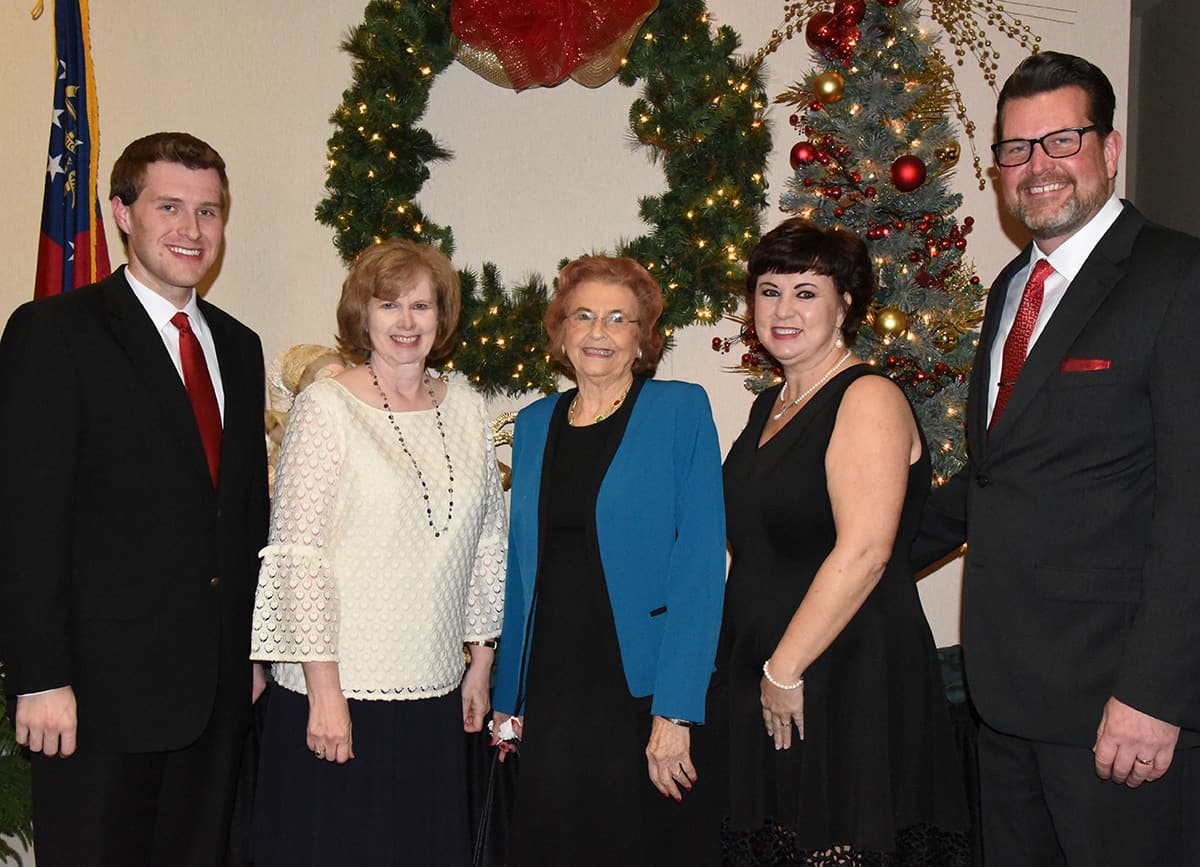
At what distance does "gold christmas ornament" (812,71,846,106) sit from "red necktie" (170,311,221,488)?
2397 millimetres

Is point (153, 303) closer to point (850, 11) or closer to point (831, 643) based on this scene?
point (831, 643)

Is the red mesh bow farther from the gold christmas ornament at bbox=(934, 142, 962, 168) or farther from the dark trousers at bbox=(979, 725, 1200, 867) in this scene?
the dark trousers at bbox=(979, 725, 1200, 867)

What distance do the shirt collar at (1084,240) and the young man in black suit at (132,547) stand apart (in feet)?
5.96

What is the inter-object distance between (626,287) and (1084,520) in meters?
1.12

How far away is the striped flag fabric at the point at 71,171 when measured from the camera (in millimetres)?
3518

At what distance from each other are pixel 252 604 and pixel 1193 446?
1952 millimetres

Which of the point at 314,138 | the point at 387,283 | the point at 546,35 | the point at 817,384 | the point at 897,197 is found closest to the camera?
the point at 387,283

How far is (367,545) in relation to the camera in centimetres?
223

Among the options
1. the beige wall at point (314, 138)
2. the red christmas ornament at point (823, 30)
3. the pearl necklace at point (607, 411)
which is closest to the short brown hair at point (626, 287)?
the pearl necklace at point (607, 411)

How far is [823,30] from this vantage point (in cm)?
375

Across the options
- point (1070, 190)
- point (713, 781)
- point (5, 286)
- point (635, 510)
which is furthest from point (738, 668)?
point (5, 286)

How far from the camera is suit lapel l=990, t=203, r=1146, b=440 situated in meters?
1.99

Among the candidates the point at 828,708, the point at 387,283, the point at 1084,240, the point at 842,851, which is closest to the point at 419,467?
the point at 387,283

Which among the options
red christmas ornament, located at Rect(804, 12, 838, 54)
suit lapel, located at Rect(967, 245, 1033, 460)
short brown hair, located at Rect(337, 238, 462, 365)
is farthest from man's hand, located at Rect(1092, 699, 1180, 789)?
red christmas ornament, located at Rect(804, 12, 838, 54)
